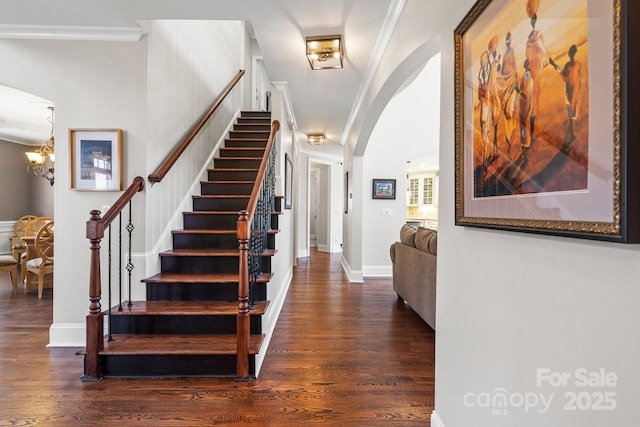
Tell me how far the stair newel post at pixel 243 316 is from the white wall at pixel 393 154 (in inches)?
132

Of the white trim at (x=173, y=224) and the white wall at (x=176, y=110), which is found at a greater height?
the white wall at (x=176, y=110)

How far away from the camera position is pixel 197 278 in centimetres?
257

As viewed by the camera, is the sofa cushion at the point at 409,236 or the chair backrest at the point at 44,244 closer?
the sofa cushion at the point at 409,236

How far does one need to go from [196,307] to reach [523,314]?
2.20 metres

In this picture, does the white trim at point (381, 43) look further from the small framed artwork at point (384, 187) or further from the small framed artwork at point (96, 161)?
the small framed artwork at point (96, 161)

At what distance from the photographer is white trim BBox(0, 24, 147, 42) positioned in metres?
2.45

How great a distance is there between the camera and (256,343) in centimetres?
215

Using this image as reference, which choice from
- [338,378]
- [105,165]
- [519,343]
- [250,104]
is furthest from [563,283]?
[250,104]

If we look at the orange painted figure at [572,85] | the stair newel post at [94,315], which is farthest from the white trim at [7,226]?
the orange painted figure at [572,85]

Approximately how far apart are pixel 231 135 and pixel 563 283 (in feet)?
16.0

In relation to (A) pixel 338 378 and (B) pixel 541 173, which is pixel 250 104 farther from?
(B) pixel 541 173

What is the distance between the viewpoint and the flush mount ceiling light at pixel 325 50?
2.54 m

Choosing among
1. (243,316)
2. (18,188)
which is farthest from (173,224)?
(18,188)

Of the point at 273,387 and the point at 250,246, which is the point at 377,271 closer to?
the point at 250,246
